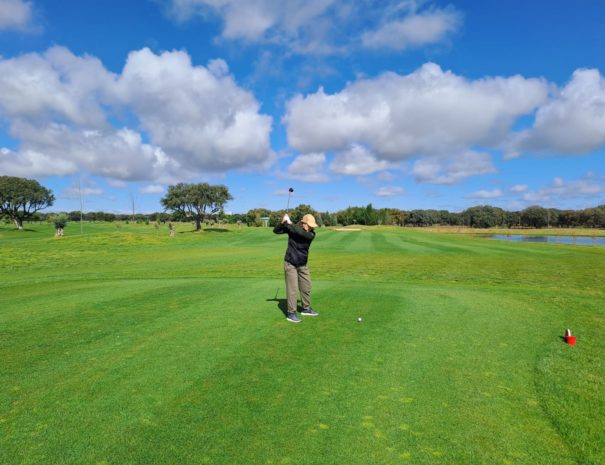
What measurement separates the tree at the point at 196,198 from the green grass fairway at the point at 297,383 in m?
76.9

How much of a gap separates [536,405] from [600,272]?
21.2 meters

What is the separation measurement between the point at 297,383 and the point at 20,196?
103 metres

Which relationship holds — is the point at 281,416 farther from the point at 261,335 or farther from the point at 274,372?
the point at 261,335

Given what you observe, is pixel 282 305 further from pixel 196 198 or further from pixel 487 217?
pixel 487 217

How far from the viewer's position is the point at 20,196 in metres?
86.5

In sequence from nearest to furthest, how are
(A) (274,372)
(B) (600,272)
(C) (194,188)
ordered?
(A) (274,372) → (B) (600,272) → (C) (194,188)

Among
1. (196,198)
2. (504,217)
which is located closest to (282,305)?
(196,198)

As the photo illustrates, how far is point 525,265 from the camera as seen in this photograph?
2488 centimetres

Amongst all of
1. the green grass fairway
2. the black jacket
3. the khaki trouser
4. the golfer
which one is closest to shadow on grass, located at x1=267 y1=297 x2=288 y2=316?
the green grass fairway

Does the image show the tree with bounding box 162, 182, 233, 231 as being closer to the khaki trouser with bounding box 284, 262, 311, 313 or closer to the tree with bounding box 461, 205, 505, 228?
the khaki trouser with bounding box 284, 262, 311, 313

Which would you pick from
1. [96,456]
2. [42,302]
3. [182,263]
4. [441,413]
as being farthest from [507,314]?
[182,263]

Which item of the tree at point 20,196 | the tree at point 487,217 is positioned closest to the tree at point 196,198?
the tree at point 20,196

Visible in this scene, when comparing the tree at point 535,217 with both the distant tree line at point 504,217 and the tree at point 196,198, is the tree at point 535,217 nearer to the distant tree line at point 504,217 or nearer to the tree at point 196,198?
the distant tree line at point 504,217

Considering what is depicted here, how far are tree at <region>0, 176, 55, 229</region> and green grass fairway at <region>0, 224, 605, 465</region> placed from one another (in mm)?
92699
